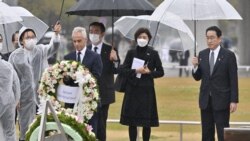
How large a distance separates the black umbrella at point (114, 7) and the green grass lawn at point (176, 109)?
8.07 feet

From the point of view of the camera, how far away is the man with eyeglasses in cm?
1215

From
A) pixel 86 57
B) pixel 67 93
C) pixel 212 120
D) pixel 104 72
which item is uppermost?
pixel 86 57

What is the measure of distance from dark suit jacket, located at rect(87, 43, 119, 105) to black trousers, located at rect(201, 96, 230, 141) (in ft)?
5.06

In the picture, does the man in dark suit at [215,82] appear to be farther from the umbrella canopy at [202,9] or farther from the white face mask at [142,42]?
the white face mask at [142,42]

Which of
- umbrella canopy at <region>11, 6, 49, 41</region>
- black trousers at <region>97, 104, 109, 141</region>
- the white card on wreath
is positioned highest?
umbrella canopy at <region>11, 6, 49, 41</region>

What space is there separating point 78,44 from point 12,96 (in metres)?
1.63

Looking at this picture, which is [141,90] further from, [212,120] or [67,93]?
[67,93]

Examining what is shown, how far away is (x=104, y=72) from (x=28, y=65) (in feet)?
3.64

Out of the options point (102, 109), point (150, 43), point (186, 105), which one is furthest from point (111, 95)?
point (186, 105)

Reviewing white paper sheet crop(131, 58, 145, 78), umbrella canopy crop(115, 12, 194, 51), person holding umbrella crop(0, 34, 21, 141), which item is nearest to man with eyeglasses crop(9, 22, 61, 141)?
white paper sheet crop(131, 58, 145, 78)

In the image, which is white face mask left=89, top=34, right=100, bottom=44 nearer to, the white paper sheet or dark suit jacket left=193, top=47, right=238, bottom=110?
the white paper sheet

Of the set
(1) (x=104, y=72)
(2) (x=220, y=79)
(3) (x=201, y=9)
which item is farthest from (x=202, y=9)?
Result: (1) (x=104, y=72)

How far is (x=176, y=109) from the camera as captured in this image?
19.6 m

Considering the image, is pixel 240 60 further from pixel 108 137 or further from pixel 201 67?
pixel 201 67
